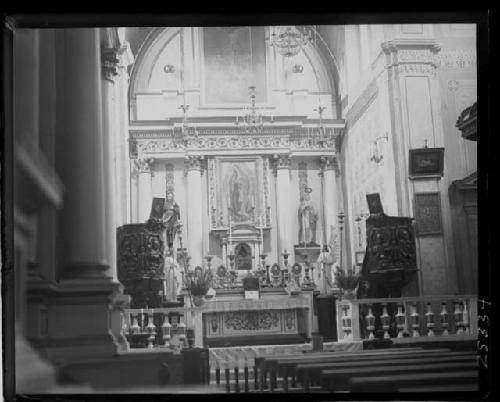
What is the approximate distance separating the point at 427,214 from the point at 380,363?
1169 mm

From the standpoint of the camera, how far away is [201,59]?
17.7 ft

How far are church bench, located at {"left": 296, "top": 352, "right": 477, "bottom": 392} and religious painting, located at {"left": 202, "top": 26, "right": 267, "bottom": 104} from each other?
1.97m

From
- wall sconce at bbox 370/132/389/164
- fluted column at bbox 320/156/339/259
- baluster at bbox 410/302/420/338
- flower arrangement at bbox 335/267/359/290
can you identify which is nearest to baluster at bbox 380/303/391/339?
baluster at bbox 410/302/420/338

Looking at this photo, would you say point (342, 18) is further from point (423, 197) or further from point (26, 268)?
point (26, 268)

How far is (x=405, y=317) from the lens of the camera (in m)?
5.12

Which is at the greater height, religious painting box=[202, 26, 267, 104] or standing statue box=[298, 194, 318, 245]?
religious painting box=[202, 26, 267, 104]

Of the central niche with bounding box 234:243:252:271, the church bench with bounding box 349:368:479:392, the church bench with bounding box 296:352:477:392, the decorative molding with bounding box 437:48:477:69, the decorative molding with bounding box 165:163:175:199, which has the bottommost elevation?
the church bench with bounding box 349:368:479:392

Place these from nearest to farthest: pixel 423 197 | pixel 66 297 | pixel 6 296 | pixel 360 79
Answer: pixel 6 296 → pixel 66 297 → pixel 423 197 → pixel 360 79

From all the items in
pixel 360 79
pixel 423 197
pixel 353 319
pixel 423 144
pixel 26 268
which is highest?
pixel 360 79

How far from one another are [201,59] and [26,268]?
6.47 feet

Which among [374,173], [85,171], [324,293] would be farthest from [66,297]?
[374,173]

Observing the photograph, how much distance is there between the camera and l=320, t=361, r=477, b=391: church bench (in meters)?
4.43

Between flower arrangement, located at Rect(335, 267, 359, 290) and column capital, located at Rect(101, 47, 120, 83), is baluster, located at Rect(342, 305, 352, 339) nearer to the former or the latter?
flower arrangement, located at Rect(335, 267, 359, 290)

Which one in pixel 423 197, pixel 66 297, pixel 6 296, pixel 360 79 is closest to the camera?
pixel 6 296
